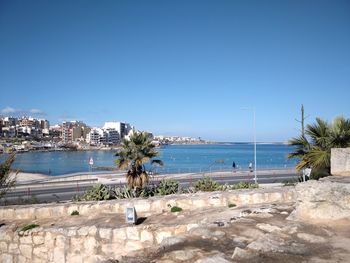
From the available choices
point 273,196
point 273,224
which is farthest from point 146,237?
point 273,196

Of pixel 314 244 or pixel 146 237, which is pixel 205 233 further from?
pixel 146 237

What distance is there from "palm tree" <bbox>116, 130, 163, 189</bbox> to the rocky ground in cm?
1141

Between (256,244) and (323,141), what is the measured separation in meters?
9.81

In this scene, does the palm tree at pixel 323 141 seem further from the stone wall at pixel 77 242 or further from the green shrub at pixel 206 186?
the stone wall at pixel 77 242

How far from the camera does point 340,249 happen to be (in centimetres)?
562

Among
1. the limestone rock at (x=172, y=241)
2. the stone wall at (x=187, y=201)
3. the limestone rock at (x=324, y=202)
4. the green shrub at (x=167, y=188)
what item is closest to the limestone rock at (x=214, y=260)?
the limestone rock at (x=172, y=241)

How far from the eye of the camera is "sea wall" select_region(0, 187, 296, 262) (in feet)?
34.2

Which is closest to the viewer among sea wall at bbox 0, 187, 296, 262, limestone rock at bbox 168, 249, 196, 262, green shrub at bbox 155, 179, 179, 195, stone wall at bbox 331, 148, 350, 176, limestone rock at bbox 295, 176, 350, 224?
limestone rock at bbox 168, 249, 196, 262

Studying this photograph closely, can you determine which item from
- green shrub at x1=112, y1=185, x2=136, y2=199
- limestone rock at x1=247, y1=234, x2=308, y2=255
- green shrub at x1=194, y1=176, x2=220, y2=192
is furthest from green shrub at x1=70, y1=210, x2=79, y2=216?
limestone rock at x1=247, y1=234, x2=308, y2=255

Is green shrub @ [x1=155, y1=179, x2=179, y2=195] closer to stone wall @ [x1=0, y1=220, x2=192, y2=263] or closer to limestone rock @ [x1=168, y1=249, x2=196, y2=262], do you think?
stone wall @ [x1=0, y1=220, x2=192, y2=263]

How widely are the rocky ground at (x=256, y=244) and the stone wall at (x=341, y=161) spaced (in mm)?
3210

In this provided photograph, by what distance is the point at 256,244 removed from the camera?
578 cm

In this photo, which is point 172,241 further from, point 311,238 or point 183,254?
point 311,238

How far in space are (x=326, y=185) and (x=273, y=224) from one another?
1.39 m
